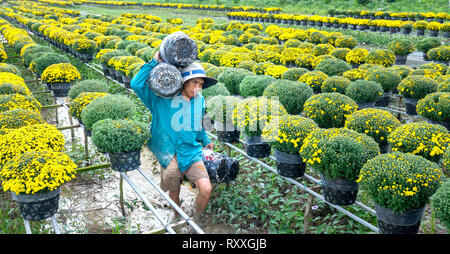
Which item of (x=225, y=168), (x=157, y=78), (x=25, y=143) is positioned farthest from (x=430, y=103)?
(x=25, y=143)

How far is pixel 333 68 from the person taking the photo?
27.1 ft

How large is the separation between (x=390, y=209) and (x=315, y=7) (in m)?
34.8

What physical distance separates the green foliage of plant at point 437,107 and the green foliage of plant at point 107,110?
4375 millimetres

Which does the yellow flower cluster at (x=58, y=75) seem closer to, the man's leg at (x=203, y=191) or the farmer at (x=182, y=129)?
the farmer at (x=182, y=129)

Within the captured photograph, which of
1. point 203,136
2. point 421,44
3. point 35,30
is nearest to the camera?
point 203,136

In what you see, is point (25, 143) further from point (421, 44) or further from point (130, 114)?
point (421, 44)

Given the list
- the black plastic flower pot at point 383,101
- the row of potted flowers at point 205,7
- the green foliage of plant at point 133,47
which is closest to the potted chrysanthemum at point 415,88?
the black plastic flower pot at point 383,101

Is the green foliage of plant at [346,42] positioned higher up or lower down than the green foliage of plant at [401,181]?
higher up

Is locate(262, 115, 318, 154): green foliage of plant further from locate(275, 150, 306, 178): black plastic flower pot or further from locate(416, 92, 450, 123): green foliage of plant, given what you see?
locate(416, 92, 450, 123): green foliage of plant

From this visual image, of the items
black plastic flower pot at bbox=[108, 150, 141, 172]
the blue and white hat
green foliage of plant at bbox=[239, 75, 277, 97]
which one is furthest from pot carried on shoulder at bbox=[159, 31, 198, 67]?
green foliage of plant at bbox=[239, 75, 277, 97]

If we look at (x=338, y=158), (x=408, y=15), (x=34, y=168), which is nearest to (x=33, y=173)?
(x=34, y=168)

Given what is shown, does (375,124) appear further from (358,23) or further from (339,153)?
(358,23)

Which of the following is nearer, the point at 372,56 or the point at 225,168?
the point at 225,168

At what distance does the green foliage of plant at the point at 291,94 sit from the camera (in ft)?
19.8
